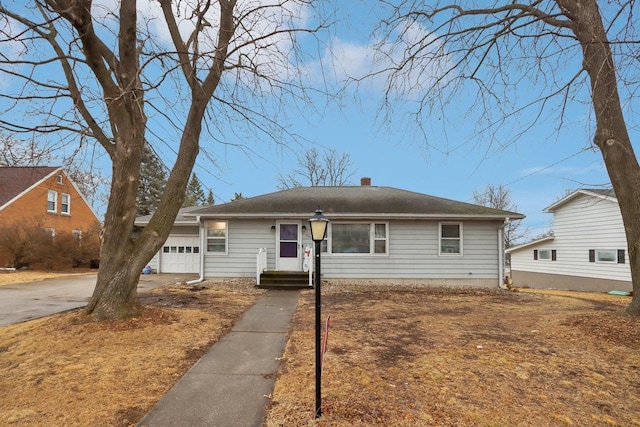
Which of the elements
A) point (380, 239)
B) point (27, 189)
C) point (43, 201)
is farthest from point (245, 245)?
point (43, 201)

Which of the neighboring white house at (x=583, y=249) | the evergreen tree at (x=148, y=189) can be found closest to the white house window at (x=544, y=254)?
the neighboring white house at (x=583, y=249)

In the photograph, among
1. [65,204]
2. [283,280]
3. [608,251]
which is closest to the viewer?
[283,280]

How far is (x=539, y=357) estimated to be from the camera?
4.84m

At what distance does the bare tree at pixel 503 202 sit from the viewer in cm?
3816

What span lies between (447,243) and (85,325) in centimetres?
1095

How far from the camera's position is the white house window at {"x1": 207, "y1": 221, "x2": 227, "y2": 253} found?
12.9m

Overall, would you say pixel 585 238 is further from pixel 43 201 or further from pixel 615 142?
pixel 43 201

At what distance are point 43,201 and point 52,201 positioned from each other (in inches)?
32.1

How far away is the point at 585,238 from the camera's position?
59.2ft

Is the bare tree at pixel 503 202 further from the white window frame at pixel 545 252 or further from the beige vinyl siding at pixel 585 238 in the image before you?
the beige vinyl siding at pixel 585 238

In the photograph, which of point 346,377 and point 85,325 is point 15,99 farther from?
point 346,377

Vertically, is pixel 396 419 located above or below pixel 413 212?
below

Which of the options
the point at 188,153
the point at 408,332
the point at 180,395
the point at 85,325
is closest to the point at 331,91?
the point at 188,153

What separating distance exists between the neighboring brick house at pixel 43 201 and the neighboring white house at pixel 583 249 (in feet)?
92.0
